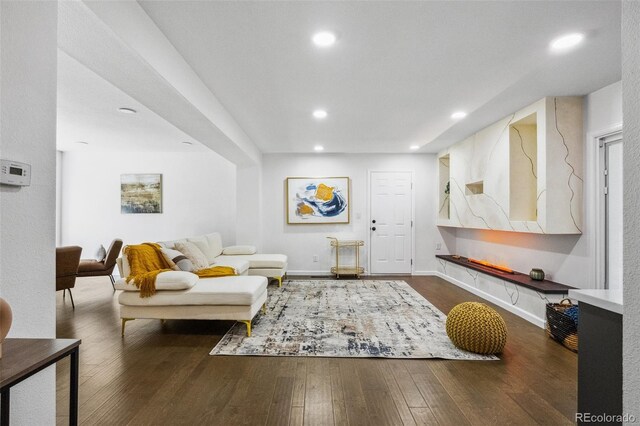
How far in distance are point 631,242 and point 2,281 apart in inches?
83.1

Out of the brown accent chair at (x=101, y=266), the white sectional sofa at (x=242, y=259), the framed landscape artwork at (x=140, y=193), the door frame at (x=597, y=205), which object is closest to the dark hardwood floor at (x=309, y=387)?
the door frame at (x=597, y=205)

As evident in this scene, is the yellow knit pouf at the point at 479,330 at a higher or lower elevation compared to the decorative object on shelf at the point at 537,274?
lower

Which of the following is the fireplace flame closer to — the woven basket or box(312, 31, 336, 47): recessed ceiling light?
the woven basket

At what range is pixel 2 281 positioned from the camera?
119 cm

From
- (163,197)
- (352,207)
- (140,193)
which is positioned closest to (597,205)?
(352,207)

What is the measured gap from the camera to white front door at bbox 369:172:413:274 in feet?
21.3

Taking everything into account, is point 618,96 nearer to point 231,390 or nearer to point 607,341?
point 607,341

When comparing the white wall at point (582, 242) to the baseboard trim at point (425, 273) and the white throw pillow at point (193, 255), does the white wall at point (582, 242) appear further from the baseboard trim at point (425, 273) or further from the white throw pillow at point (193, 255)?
the white throw pillow at point (193, 255)

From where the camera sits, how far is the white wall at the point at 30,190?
1.21 meters

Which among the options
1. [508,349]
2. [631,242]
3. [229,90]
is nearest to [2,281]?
[631,242]

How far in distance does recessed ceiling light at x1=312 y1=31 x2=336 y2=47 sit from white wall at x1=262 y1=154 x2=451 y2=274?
13.7 ft

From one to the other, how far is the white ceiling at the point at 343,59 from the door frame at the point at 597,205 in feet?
1.82

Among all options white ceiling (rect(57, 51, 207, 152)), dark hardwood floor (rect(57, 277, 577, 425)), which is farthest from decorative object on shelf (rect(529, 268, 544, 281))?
white ceiling (rect(57, 51, 207, 152))

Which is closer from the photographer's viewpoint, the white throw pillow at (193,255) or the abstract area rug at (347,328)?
the abstract area rug at (347,328)
